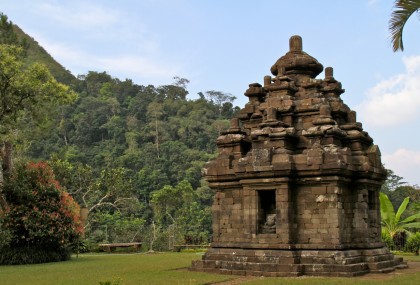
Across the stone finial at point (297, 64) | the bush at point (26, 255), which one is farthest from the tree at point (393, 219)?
the bush at point (26, 255)

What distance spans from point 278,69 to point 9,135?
9.54 m

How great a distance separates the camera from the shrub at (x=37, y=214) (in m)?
18.0

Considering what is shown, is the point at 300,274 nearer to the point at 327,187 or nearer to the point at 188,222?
the point at 327,187

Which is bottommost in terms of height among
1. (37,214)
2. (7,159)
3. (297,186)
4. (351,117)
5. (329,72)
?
(37,214)

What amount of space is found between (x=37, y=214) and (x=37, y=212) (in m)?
0.07

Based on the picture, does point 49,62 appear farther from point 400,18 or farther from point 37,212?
point 400,18

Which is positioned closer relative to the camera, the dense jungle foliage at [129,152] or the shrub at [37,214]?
the shrub at [37,214]

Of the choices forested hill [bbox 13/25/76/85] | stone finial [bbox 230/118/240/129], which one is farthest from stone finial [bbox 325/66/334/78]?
forested hill [bbox 13/25/76/85]

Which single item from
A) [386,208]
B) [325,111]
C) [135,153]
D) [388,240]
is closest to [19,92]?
[325,111]

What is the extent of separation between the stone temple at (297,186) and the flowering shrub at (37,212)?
22.0ft

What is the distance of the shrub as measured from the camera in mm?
17984

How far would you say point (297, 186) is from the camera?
1327cm

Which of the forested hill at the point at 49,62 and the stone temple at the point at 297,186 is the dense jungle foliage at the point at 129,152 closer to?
the forested hill at the point at 49,62

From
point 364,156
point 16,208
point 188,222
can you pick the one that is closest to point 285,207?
point 364,156
